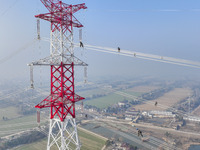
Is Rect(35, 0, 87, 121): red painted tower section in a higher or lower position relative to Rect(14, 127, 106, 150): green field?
higher

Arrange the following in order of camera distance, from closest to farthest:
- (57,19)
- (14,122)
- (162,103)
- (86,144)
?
(57,19) < (86,144) < (14,122) < (162,103)

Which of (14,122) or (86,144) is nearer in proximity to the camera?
(86,144)

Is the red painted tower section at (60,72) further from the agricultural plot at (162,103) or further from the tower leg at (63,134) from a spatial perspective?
the agricultural plot at (162,103)

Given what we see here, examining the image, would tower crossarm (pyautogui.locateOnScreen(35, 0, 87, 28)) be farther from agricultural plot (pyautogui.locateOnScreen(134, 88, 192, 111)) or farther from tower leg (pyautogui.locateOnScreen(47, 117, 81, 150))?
agricultural plot (pyautogui.locateOnScreen(134, 88, 192, 111))

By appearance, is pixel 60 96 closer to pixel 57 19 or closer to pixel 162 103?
pixel 57 19

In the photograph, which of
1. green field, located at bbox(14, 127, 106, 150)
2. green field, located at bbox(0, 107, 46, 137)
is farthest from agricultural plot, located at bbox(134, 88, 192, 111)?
green field, located at bbox(0, 107, 46, 137)

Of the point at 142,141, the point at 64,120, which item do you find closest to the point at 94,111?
the point at 142,141

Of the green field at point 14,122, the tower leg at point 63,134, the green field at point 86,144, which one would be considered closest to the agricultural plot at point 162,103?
the green field at point 86,144

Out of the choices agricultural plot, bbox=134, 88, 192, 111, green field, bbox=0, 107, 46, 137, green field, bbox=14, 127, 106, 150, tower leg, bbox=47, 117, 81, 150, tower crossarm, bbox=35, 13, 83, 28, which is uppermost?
tower crossarm, bbox=35, 13, 83, 28

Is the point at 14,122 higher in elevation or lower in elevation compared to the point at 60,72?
lower

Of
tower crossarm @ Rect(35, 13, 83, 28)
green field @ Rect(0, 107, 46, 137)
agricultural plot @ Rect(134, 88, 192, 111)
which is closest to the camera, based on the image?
tower crossarm @ Rect(35, 13, 83, 28)

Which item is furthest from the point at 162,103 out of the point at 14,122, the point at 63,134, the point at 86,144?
the point at 63,134

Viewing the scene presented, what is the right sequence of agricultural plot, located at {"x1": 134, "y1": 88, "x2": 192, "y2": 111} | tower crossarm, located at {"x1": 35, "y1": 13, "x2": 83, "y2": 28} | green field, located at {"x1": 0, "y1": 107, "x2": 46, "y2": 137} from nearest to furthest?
tower crossarm, located at {"x1": 35, "y1": 13, "x2": 83, "y2": 28}
green field, located at {"x1": 0, "y1": 107, "x2": 46, "y2": 137}
agricultural plot, located at {"x1": 134, "y1": 88, "x2": 192, "y2": 111}
